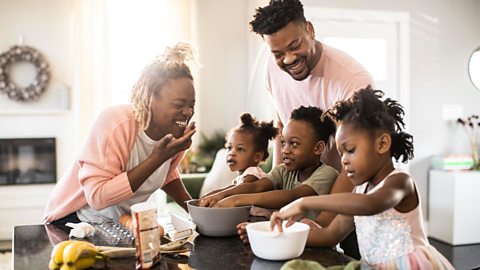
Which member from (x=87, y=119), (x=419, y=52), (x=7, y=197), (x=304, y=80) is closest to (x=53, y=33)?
(x=87, y=119)

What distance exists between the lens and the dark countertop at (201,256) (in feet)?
3.96

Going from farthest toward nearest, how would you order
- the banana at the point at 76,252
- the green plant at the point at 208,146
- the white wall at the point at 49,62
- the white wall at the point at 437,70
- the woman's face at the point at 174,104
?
the green plant at the point at 208,146 → the white wall at the point at 49,62 → the white wall at the point at 437,70 → the woman's face at the point at 174,104 → the banana at the point at 76,252


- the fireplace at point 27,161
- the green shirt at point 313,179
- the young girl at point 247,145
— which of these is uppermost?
the young girl at point 247,145

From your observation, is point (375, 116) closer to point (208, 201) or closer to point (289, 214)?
point (289, 214)

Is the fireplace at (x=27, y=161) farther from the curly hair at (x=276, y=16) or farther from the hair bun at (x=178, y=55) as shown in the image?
the curly hair at (x=276, y=16)

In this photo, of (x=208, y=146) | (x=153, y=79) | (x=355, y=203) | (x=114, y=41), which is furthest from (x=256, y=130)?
(x=114, y=41)

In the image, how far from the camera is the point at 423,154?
16.7ft

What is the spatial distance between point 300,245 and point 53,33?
15.4 ft

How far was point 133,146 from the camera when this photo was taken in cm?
164

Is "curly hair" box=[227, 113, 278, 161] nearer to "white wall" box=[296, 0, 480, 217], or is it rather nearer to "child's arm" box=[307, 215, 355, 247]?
"child's arm" box=[307, 215, 355, 247]

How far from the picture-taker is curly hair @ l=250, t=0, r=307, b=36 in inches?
66.0

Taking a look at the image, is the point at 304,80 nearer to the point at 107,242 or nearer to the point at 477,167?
the point at 107,242

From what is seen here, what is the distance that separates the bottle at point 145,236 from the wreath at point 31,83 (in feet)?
14.5

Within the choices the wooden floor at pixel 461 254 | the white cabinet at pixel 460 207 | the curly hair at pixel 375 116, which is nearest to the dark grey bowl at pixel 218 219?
the curly hair at pixel 375 116
